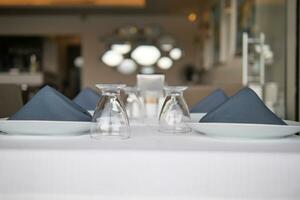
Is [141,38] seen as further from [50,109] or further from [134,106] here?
[50,109]

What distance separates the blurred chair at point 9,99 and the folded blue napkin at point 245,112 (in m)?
1.44

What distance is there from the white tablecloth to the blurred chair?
58.4 inches

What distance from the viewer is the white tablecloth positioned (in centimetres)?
74

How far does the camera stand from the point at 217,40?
6500 millimetres

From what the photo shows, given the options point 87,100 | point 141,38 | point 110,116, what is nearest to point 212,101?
point 87,100

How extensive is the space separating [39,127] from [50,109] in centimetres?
12

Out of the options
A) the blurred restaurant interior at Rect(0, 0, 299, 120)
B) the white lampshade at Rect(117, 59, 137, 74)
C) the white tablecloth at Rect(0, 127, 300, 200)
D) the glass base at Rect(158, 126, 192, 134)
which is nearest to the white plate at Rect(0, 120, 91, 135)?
the white tablecloth at Rect(0, 127, 300, 200)

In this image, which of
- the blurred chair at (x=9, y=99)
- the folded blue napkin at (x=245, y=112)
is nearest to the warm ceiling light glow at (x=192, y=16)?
the blurred chair at (x=9, y=99)

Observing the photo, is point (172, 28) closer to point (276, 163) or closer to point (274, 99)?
point (274, 99)

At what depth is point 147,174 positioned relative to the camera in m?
0.75

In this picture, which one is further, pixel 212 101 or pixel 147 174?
pixel 212 101

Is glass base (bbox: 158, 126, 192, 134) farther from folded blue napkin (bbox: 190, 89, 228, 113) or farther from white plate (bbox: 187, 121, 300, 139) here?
folded blue napkin (bbox: 190, 89, 228, 113)

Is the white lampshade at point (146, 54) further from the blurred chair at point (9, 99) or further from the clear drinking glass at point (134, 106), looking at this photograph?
the clear drinking glass at point (134, 106)

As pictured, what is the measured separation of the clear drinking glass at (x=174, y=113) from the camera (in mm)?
1231
